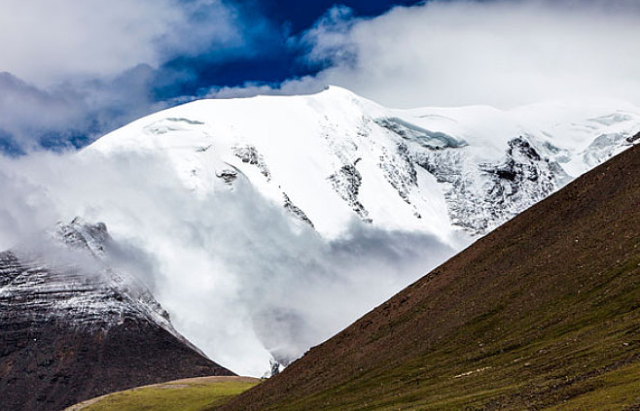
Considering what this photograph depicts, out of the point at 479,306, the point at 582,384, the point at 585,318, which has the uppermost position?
the point at 479,306

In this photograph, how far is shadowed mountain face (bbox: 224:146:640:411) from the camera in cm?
8762

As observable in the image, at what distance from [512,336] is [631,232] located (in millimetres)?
19494

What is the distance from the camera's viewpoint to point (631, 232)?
390ft

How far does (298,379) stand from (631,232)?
Answer: 2165 inches

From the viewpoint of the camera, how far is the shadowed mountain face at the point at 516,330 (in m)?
87.6

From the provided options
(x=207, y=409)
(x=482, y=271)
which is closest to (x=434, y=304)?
(x=482, y=271)

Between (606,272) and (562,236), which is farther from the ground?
(562,236)

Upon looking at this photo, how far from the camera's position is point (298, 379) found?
150 m

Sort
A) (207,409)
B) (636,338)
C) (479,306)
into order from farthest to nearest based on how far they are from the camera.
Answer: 1. (207,409)
2. (479,306)
3. (636,338)

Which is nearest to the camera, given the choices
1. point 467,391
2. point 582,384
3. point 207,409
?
point 582,384

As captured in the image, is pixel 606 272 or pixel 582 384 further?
pixel 606 272

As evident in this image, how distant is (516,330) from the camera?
11469 cm

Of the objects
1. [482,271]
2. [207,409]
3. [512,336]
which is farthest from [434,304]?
[207,409]

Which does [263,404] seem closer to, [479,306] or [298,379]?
[298,379]
